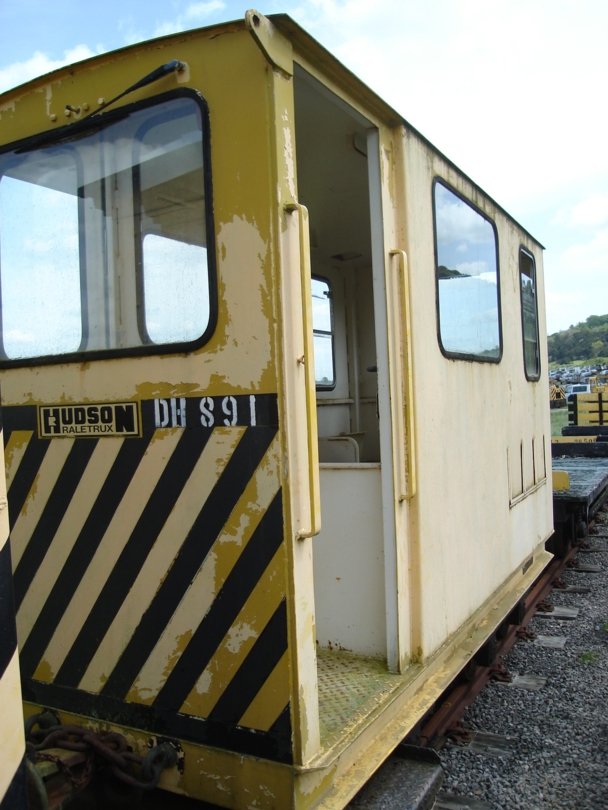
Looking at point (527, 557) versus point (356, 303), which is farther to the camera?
point (356, 303)

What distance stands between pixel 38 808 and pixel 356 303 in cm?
468

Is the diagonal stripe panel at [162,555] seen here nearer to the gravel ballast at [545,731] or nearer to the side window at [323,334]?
the gravel ballast at [545,731]

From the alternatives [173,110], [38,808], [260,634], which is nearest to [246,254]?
[173,110]

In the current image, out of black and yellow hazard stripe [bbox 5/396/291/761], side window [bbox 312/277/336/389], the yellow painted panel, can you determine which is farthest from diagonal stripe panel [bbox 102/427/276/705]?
the yellow painted panel

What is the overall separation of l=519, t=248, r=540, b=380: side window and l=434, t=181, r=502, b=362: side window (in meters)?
0.78

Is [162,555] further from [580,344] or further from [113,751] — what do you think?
[580,344]

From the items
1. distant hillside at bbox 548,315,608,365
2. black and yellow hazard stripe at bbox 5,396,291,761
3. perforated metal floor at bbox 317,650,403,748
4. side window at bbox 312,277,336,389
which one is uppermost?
distant hillside at bbox 548,315,608,365

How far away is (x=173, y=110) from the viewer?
7.89 ft

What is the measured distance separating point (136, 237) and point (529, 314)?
371cm

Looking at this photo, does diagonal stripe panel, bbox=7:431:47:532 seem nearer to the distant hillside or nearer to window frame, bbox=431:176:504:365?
window frame, bbox=431:176:504:365

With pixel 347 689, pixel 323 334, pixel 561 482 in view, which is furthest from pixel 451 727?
pixel 561 482

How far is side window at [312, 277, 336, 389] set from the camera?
557cm

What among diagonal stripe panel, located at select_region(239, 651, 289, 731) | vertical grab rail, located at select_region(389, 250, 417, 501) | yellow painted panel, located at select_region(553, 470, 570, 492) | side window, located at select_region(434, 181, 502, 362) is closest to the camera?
diagonal stripe panel, located at select_region(239, 651, 289, 731)

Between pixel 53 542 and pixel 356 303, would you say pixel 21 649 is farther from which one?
pixel 356 303
